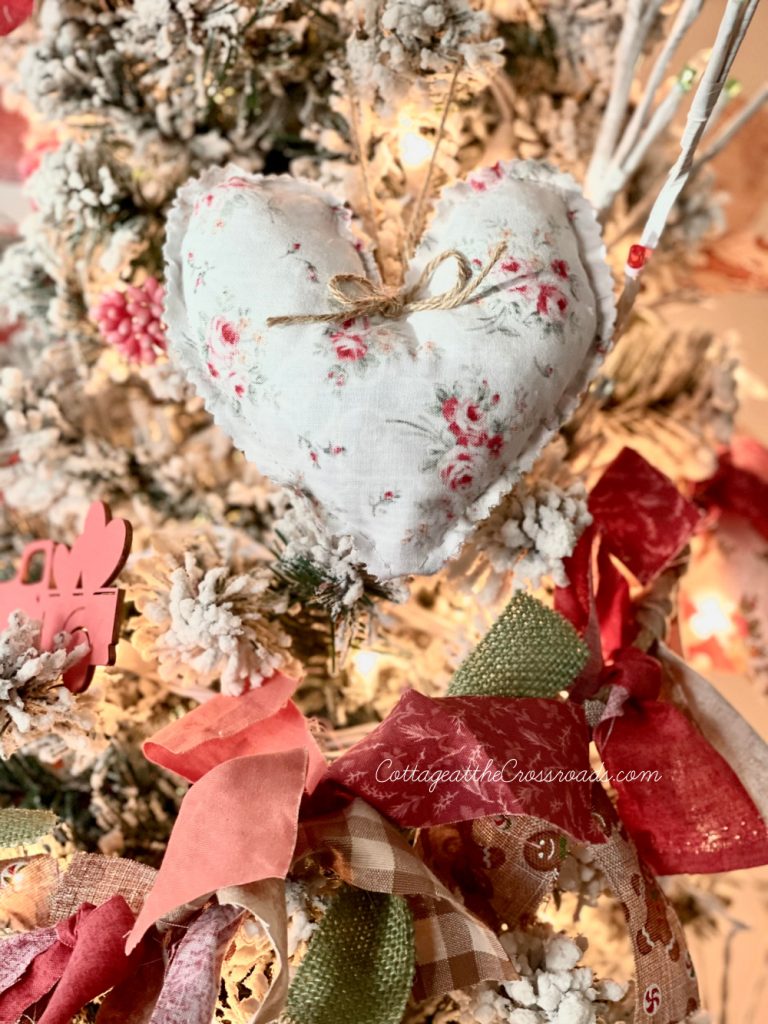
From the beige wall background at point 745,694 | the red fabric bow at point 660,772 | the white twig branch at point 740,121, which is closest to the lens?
the red fabric bow at point 660,772

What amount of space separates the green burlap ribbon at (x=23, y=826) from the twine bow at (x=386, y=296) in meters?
0.34

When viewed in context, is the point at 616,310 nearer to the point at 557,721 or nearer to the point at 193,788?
the point at 557,721

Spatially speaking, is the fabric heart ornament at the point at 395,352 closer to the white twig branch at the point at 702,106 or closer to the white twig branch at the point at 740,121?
the white twig branch at the point at 702,106

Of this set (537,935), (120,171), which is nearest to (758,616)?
(537,935)

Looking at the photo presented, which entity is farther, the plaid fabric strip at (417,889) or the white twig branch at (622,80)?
the white twig branch at (622,80)

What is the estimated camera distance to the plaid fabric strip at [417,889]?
0.48 metres

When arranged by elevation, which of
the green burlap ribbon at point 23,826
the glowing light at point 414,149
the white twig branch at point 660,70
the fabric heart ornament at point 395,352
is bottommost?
the green burlap ribbon at point 23,826

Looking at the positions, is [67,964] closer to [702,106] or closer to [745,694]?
[702,106]

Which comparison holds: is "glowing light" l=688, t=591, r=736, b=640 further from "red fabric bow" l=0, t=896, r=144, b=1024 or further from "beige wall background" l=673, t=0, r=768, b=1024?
"red fabric bow" l=0, t=896, r=144, b=1024

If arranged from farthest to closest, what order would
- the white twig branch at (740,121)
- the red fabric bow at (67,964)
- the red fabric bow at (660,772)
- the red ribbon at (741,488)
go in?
the red ribbon at (741,488), the white twig branch at (740,121), the red fabric bow at (660,772), the red fabric bow at (67,964)

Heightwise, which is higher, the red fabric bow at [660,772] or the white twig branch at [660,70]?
the white twig branch at [660,70]

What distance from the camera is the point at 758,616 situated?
89cm

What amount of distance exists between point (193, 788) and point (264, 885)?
7cm

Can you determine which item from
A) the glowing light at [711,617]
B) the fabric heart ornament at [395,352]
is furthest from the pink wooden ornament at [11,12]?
the glowing light at [711,617]
